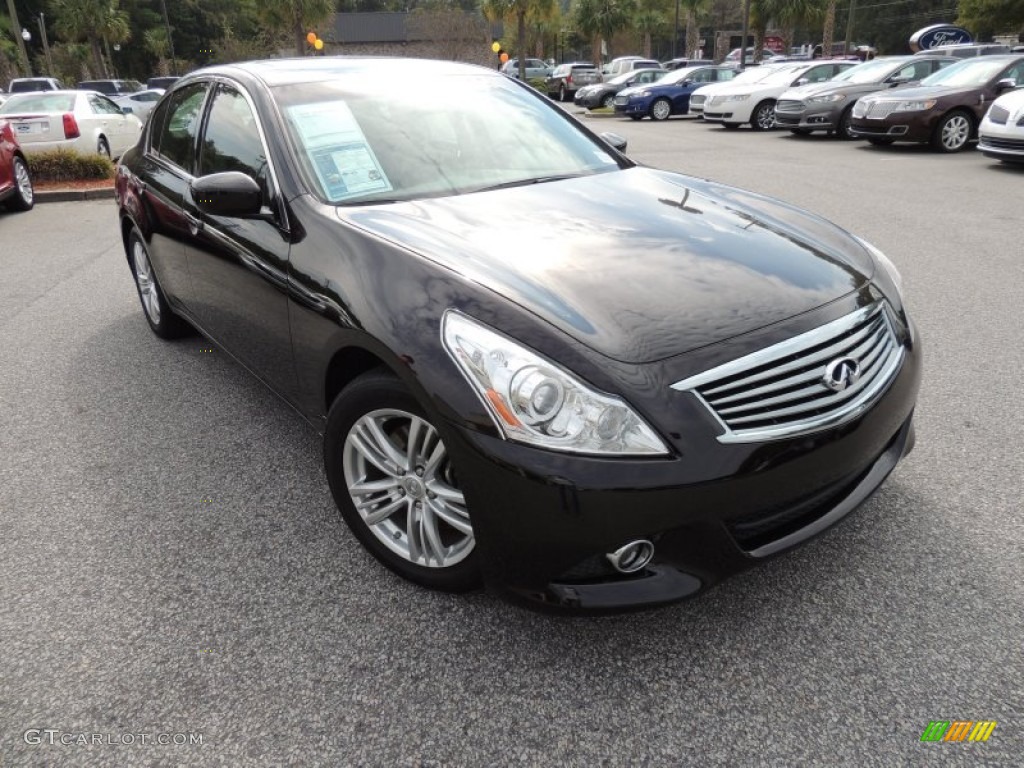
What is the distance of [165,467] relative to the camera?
339cm

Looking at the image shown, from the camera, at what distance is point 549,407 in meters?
1.95

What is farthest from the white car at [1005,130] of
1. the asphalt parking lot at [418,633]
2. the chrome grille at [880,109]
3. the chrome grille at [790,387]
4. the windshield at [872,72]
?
the chrome grille at [790,387]

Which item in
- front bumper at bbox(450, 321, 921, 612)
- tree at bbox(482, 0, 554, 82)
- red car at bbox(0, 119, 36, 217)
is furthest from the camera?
tree at bbox(482, 0, 554, 82)

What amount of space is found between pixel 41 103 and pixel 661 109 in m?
16.3

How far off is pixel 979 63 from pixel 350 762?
49.7 ft

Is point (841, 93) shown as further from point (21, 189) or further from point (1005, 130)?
point (21, 189)

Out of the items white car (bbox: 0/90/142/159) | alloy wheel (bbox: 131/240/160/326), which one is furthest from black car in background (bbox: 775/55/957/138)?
alloy wheel (bbox: 131/240/160/326)

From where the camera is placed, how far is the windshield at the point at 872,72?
51.3 ft

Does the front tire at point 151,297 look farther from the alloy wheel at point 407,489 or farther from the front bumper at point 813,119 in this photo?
the front bumper at point 813,119

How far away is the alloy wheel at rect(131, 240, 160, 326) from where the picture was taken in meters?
4.81

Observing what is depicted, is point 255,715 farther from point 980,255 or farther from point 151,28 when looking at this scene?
point 151,28

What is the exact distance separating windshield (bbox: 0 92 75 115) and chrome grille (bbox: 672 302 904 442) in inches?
548

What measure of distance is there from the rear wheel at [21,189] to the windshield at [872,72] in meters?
14.7

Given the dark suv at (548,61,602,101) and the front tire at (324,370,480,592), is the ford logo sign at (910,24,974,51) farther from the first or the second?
the front tire at (324,370,480,592)
